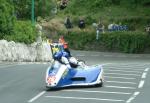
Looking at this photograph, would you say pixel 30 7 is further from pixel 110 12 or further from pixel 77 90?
pixel 77 90

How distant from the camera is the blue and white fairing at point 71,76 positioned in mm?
19922

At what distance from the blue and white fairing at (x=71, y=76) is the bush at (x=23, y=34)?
1855 centimetres

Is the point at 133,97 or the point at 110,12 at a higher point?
the point at 110,12

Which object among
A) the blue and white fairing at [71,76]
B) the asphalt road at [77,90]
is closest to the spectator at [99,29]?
the asphalt road at [77,90]

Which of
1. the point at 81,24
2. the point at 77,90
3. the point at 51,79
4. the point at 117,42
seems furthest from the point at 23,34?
the point at 51,79

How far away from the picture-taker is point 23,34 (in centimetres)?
4075

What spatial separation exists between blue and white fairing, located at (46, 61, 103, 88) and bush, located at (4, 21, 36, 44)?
18552 millimetres

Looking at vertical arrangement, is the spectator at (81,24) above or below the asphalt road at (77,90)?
above

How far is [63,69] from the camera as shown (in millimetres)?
20188

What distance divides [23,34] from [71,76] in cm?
2068

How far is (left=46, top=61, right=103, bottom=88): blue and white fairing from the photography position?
1992cm

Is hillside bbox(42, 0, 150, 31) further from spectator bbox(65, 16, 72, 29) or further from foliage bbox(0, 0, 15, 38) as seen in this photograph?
foliage bbox(0, 0, 15, 38)

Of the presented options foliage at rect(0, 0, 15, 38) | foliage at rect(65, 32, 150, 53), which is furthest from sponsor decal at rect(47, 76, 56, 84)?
foliage at rect(65, 32, 150, 53)

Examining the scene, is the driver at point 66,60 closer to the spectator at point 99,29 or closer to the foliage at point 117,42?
the foliage at point 117,42
